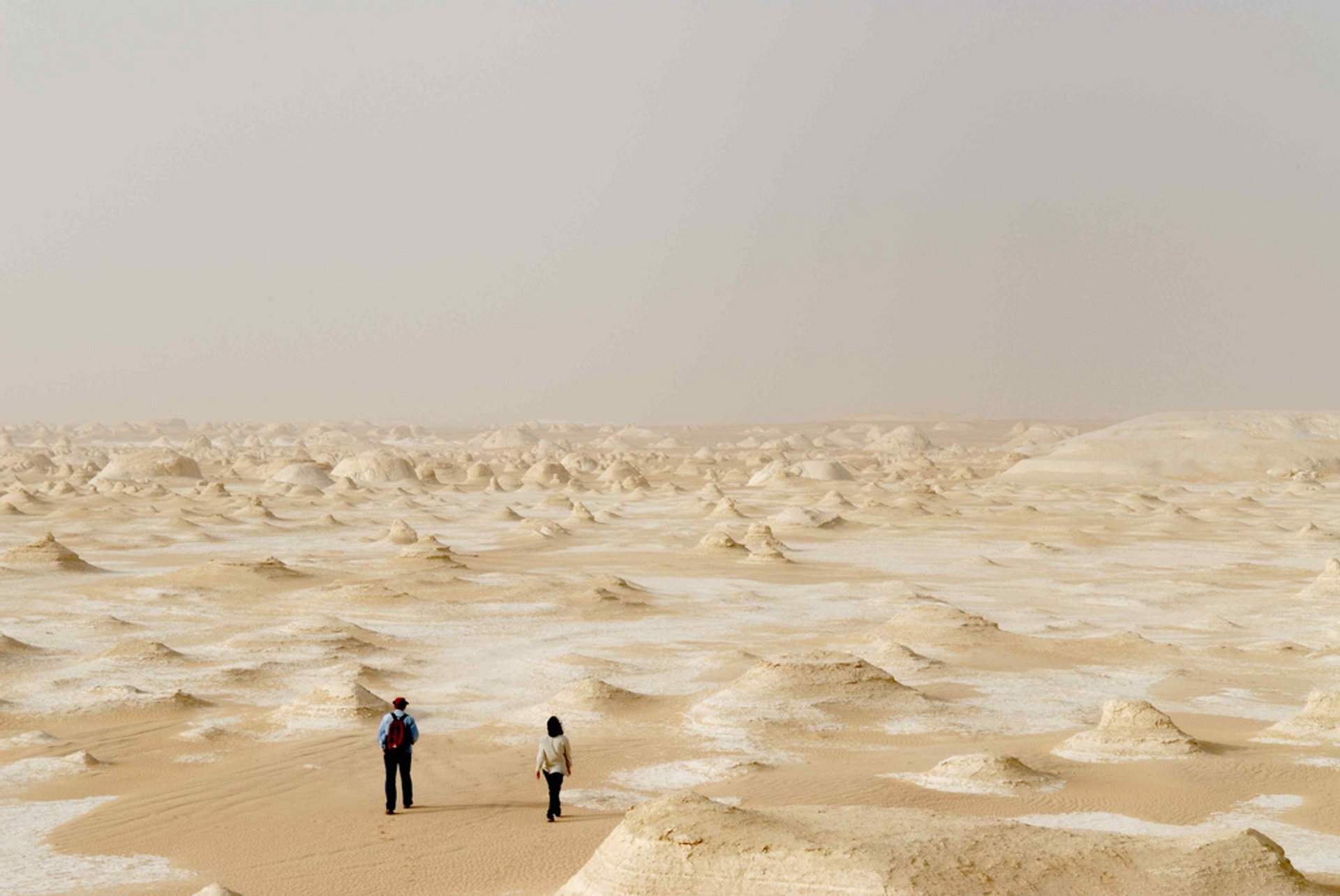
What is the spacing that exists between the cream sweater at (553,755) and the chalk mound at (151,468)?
58997 mm

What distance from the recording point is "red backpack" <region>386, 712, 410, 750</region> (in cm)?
1125

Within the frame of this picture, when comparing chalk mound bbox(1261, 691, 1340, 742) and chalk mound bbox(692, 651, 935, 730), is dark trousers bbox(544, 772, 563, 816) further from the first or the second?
chalk mound bbox(1261, 691, 1340, 742)

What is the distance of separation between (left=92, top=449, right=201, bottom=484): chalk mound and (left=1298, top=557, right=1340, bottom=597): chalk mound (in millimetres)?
53756

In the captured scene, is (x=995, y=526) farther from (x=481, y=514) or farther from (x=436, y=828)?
(x=436, y=828)

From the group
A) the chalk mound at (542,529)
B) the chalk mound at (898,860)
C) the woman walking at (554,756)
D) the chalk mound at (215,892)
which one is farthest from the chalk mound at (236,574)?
the chalk mound at (898,860)

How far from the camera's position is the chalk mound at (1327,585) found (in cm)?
2695

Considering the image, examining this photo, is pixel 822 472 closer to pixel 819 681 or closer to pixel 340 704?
pixel 819 681

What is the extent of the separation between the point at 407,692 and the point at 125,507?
34.2m

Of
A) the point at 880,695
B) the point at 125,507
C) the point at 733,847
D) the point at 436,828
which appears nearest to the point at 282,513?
the point at 125,507

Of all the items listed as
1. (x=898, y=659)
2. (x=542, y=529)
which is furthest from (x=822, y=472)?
(x=898, y=659)

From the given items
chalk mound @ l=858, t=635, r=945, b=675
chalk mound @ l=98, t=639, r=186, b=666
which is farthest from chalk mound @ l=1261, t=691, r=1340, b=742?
chalk mound @ l=98, t=639, r=186, b=666

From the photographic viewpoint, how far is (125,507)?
47750 millimetres

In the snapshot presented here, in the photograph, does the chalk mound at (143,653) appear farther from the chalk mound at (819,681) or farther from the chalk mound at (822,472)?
the chalk mound at (822,472)

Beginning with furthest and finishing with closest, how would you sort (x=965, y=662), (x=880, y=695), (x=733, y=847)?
(x=965, y=662)
(x=880, y=695)
(x=733, y=847)
